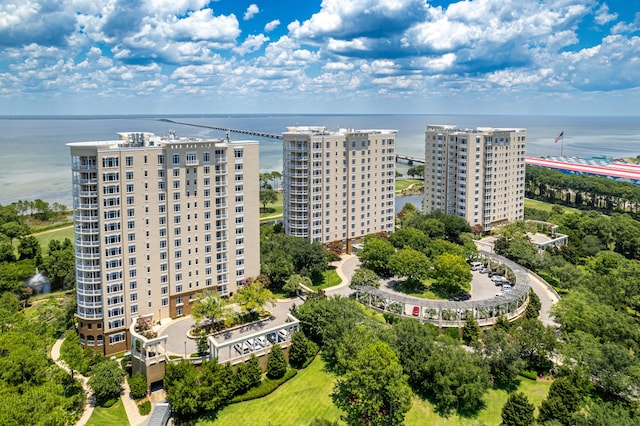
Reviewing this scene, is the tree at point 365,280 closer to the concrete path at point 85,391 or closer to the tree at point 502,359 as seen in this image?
the tree at point 502,359

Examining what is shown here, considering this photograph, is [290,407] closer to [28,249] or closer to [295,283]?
[295,283]

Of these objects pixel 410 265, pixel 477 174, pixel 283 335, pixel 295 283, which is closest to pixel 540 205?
pixel 477 174

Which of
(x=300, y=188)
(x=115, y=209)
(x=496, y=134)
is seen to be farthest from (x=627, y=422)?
(x=496, y=134)

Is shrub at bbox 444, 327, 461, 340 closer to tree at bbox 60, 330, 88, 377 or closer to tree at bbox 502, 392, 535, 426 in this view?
tree at bbox 502, 392, 535, 426

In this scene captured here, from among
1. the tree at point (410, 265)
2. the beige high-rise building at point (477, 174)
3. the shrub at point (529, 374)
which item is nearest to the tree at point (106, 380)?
the tree at point (410, 265)

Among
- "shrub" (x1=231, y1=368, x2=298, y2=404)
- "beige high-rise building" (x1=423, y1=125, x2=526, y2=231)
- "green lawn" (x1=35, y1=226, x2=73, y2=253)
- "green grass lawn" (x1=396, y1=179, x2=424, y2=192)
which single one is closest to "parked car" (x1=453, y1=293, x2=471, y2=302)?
"shrub" (x1=231, y1=368, x2=298, y2=404)
